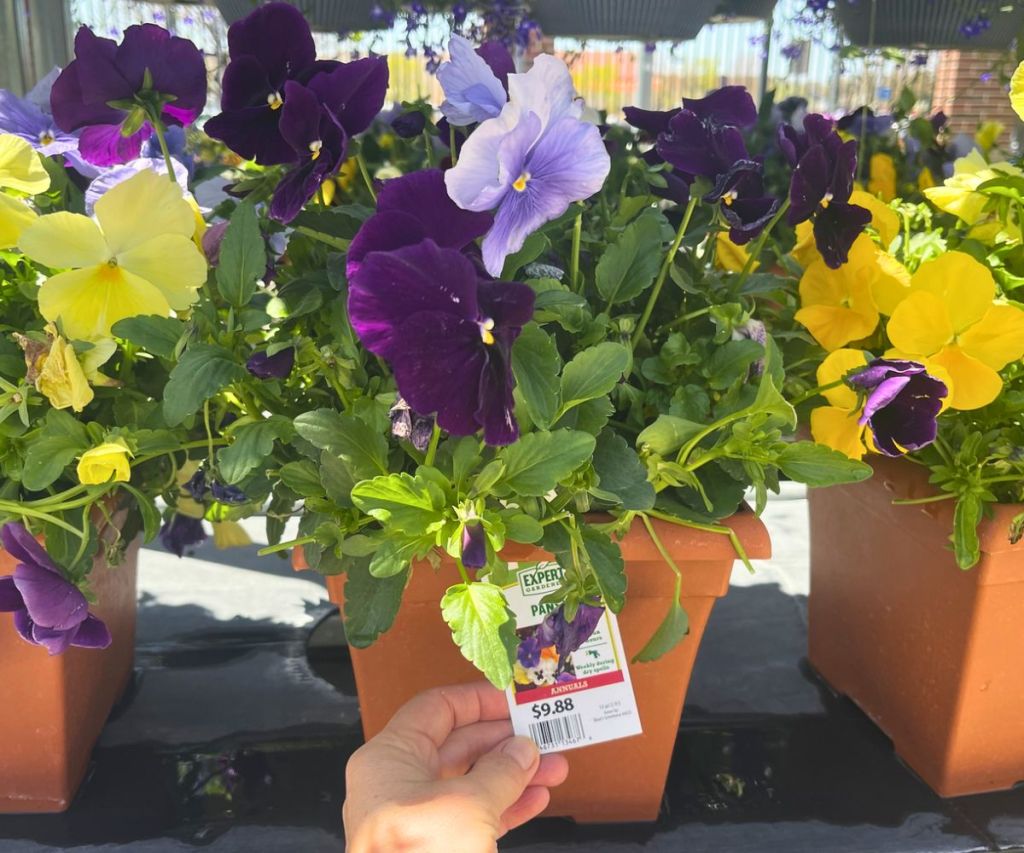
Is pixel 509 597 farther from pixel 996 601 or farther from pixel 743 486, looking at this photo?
pixel 996 601

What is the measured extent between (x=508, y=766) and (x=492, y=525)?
0.58 ft

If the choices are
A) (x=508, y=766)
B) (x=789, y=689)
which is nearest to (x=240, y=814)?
(x=508, y=766)

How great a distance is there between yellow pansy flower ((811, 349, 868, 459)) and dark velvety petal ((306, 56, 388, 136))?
0.34 meters

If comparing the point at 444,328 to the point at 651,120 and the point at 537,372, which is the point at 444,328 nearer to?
the point at 537,372

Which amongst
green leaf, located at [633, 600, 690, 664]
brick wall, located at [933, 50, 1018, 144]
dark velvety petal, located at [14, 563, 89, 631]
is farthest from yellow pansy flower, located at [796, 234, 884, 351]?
brick wall, located at [933, 50, 1018, 144]

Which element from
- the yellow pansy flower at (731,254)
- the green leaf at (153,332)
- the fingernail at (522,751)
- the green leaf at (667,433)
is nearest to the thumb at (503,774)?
the fingernail at (522,751)

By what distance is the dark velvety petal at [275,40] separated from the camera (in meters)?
0.56

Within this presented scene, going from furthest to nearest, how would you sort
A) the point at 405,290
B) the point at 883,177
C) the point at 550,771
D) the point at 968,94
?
the point at 968,94 → the point at 883,177 → the point at 550,771 → the point at 405,290

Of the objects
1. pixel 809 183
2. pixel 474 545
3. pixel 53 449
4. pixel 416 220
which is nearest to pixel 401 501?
pixel 474 545

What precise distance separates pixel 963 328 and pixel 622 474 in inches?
10.7

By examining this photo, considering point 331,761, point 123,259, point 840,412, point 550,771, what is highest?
point 123,259

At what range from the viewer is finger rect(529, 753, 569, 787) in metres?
0.64

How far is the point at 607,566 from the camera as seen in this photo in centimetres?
56

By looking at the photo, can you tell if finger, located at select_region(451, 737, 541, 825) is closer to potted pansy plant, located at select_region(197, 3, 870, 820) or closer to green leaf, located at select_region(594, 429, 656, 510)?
potted pansy plant, located at select_region(197, 3, 870, 820)
